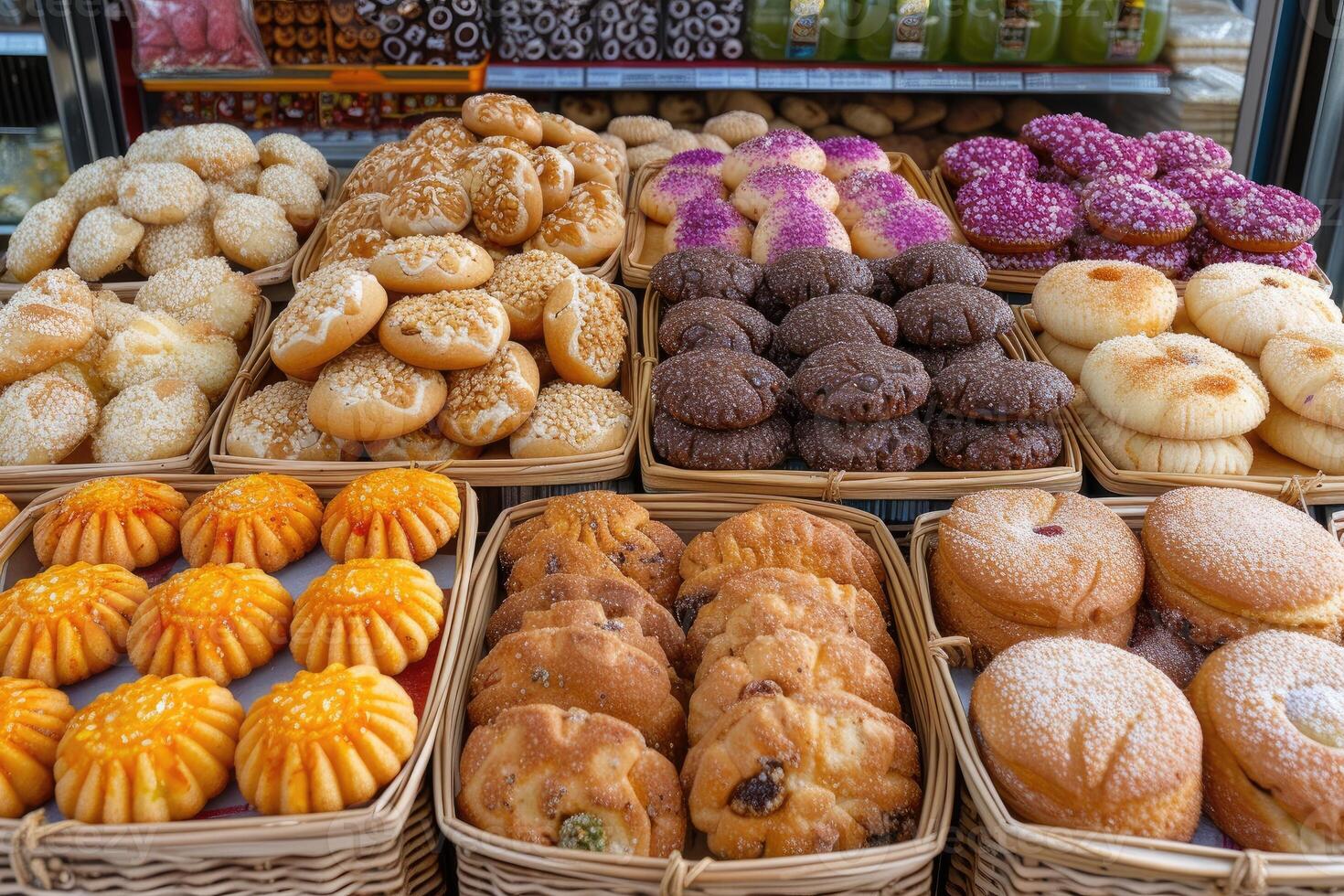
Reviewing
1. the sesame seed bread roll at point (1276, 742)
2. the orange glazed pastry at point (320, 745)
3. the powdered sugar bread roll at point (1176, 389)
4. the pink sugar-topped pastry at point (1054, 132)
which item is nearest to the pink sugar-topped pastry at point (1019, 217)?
the pink sugar-topped pastry at point (1054, 132)

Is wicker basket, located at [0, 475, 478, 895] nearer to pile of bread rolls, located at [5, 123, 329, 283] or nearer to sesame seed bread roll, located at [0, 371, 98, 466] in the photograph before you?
sesame seed bread roll, located at [0, 371, 98, 466]

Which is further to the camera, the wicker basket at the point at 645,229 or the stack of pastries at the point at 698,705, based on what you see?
the wicker basket at the point at 645,229

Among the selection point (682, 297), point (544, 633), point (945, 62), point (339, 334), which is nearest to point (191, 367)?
point (339, 334)

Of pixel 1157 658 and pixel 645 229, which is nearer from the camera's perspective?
pixel 1157 658

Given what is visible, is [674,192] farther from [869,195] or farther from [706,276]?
[706,276]

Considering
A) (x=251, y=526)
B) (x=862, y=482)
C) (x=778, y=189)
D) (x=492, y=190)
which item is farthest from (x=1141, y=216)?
(x=251, y=526)

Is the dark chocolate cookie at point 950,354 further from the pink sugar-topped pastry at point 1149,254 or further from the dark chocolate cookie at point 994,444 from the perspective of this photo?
the pink sugar-topped pastry at point 1149,254

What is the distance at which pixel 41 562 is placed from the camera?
1.78 metres

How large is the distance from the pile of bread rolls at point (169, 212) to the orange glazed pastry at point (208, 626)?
4.89 feet

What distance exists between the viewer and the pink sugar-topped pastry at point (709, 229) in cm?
277

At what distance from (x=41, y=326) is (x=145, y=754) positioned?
1.34 m

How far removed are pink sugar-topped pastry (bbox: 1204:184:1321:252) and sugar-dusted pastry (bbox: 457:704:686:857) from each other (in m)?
2.31

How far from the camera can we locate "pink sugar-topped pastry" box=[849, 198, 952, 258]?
2717 mm

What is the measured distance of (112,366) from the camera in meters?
2.26
